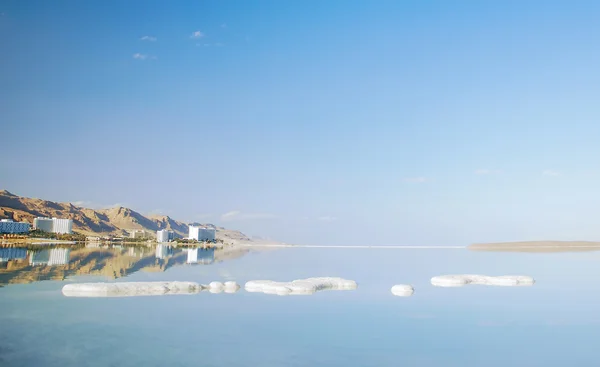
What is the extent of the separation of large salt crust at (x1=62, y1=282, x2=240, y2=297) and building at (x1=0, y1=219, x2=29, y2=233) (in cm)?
14188

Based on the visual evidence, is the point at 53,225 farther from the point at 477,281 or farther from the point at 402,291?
the point at 402,291

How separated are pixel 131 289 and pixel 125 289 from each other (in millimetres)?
445

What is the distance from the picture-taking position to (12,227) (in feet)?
515

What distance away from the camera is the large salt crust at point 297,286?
37688mm

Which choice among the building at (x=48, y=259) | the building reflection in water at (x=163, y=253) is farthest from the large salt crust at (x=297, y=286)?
the building reflection in water at (x=163, y=253)

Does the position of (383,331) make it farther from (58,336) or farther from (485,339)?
(58,336)

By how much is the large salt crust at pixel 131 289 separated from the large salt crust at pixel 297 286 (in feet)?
7.57

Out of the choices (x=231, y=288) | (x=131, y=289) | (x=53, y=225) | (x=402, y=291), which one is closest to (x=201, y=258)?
(x=231, y=288)

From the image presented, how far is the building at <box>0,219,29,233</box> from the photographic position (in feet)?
500

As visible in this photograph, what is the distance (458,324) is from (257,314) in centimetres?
1141

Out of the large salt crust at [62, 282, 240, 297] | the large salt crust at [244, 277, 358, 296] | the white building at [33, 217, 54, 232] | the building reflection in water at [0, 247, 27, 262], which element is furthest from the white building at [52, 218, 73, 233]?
the large salt crust at [244, 277, 358, 296]

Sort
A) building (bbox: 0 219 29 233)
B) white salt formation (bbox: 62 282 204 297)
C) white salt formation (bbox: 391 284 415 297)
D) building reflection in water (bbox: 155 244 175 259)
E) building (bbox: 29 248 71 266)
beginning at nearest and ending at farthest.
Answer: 1. white salt formation (bbox: 62 282 204 297)
2. white salt formation (bbox: 391 284 415 297)
3. building (bbox: 29 248 71 266)
4. building reflection in water (bbox: 155 244 175 259)
5. building (bbox: 0 219 29 233)

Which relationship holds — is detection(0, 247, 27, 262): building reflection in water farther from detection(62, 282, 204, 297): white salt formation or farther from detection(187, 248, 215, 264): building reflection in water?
detection(62, 282, 204, 297): white salt formation

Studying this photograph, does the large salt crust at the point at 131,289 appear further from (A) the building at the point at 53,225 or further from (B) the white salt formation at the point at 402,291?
(A) the building at the point at 53,225
